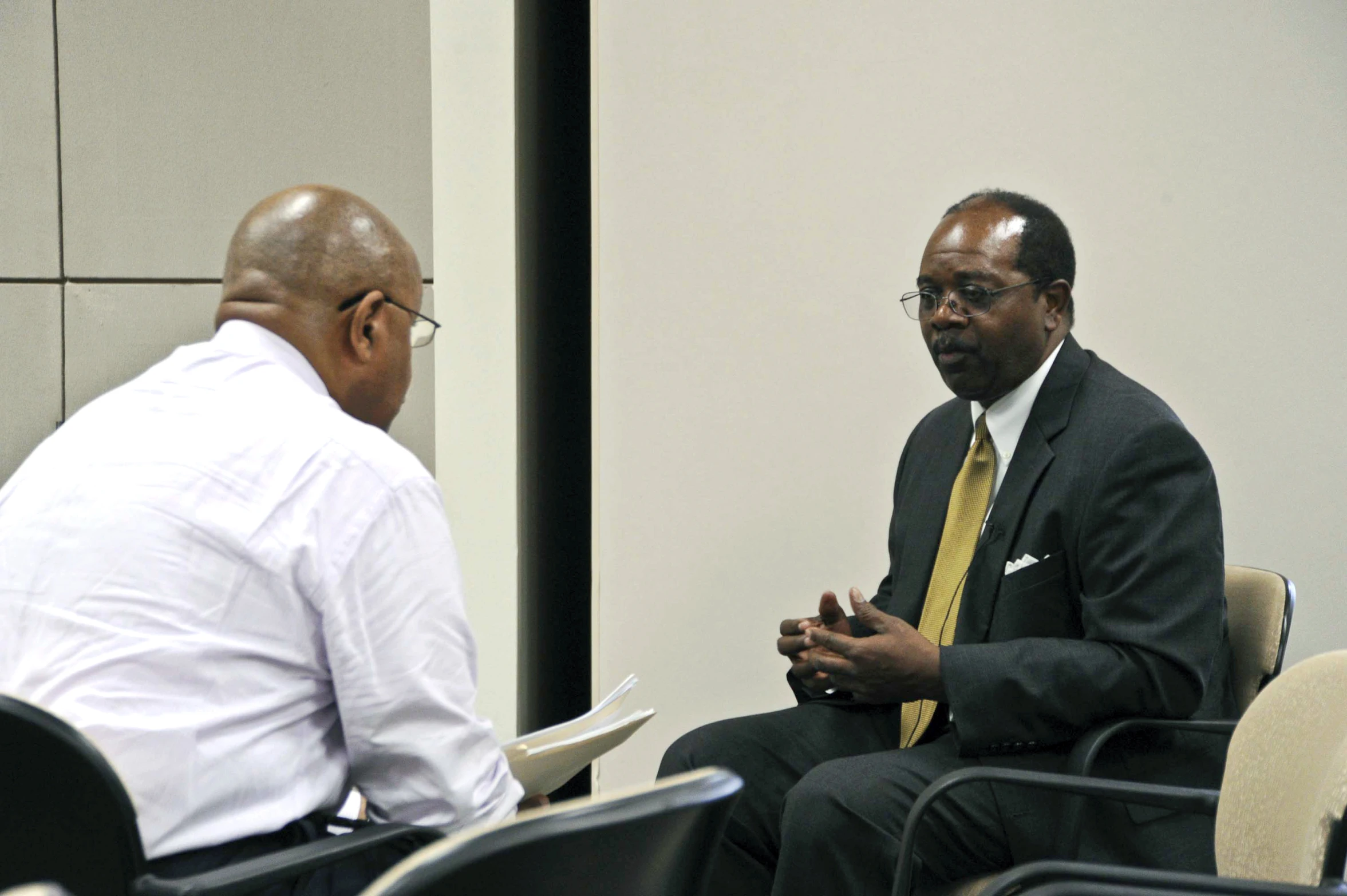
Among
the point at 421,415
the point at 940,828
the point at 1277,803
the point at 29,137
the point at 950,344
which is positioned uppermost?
the point at 29,137

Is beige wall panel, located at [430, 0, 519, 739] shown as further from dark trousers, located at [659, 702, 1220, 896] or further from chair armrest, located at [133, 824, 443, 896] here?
chair armrest, located at [133, 824, 443, 896]

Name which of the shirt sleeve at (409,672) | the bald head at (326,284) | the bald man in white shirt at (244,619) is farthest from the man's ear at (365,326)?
the shirt sleeve at (409,672)

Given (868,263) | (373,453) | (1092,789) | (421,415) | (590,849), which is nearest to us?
(590,849)

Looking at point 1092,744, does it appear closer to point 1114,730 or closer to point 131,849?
point 1114,730

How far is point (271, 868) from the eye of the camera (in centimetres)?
100

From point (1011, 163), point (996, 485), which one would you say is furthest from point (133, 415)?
point (1011, 163)

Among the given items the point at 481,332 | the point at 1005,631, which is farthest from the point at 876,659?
the point at 481,332

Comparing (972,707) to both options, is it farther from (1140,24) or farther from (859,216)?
(1140,24)

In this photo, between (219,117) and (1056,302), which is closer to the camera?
(1056,302)

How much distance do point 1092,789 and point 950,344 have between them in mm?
775

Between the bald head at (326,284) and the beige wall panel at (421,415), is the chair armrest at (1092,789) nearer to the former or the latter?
the bald head at (326,284)

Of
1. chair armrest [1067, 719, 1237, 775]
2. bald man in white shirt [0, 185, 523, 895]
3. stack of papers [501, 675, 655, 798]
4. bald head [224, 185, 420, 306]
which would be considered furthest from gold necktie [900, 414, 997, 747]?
bald head [224, 185, 420, 306]

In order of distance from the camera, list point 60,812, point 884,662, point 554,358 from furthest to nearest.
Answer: point 554,358
point 884,662
point 60,812

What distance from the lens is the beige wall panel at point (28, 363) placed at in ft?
8.91
